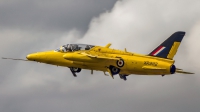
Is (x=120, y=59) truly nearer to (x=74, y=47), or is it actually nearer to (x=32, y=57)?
(x=74, y=47)

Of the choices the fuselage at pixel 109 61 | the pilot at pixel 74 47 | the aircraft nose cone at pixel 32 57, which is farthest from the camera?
the aircraft nose cone at pixel 32 57

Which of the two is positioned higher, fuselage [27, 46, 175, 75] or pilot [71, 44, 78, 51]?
pilot [71, 44, 78, 51]

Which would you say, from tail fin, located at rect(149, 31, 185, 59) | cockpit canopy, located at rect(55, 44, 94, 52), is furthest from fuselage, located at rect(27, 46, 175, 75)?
tail fin, located at rect(149, 31, 185, 59)

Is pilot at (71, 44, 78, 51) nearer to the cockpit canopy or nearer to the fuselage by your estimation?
Result: the cockpit canopy

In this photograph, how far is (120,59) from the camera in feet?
390

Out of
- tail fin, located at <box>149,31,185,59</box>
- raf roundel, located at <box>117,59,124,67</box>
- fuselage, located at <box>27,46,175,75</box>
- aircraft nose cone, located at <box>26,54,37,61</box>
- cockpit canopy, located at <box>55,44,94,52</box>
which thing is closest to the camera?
fuselage, located at <box>27,46,175,75</box>

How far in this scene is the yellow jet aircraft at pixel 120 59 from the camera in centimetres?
11750

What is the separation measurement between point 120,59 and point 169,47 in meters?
6.99

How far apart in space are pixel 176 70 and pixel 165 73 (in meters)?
3.37

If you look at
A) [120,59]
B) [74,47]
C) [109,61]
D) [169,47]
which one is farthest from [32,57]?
[169,47]

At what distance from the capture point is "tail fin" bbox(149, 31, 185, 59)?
11919 centimetres

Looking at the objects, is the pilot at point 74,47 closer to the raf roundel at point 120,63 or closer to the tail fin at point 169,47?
the raf roundel at point 120,63

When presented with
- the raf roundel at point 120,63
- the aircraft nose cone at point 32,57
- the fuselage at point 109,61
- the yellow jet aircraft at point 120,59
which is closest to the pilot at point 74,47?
the yellow jet aircraft at point 120,59

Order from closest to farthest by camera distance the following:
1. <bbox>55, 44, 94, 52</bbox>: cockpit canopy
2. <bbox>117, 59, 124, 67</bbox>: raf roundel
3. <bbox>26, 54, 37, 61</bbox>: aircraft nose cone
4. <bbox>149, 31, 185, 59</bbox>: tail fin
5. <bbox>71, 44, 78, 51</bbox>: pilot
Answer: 1. <bbox>117, 59, 124, 67</bbox>: raf roundel
2. <bbox>149, 31, 185, 59</bbox>: tail fin
3. <bbox>55, 44, 94, 52</bbox>: cockpit canopy
4. <bbox>71, 44, 78, 51</bbox>: pilot
5. <bbox>26, 54, 37, 61</bbox>: aircraft nose cone
